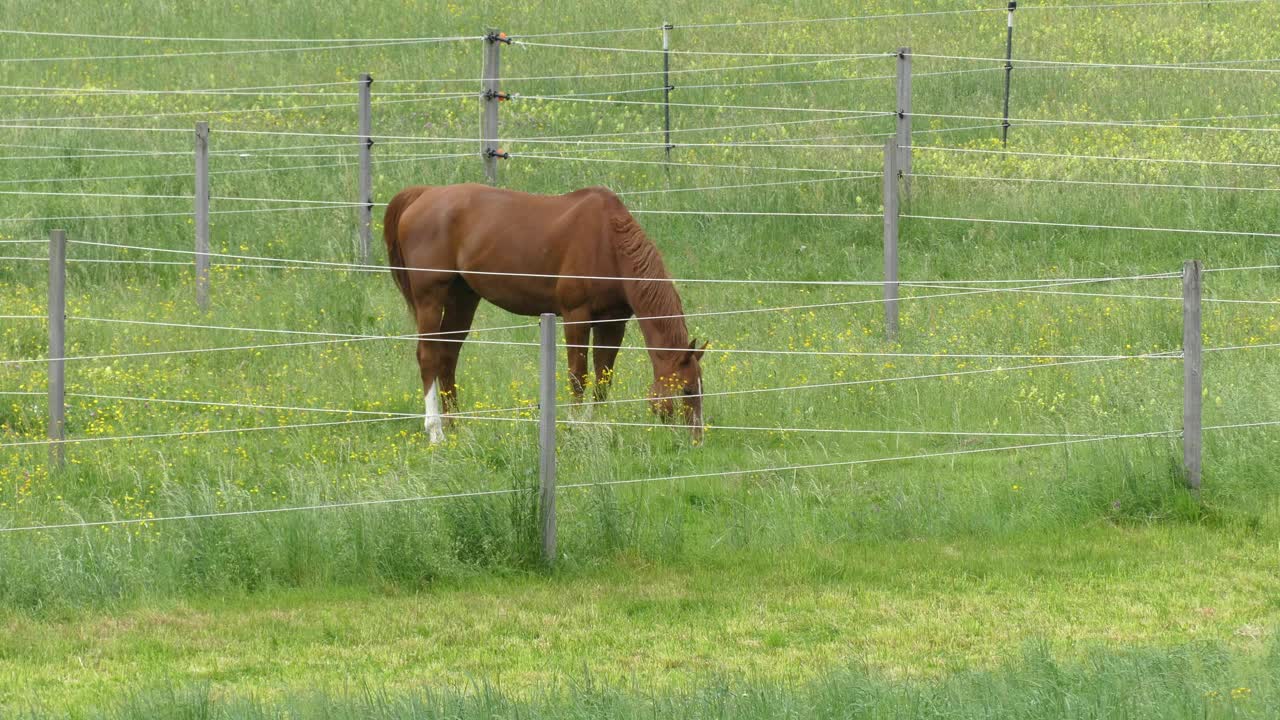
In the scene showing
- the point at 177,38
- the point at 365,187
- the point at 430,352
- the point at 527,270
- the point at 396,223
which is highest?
the point at 177,38

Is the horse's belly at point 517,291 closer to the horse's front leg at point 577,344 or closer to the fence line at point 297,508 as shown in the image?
the horse's front leg at point 577,344

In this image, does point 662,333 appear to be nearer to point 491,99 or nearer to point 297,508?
point 297,508

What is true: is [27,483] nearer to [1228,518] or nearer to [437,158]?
[1228,518]

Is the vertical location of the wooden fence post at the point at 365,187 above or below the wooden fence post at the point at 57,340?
above

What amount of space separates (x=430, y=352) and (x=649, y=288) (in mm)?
1603

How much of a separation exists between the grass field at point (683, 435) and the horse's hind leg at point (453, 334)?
0.23m

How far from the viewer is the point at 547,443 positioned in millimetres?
7566

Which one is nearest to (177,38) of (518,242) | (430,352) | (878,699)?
(518,242)

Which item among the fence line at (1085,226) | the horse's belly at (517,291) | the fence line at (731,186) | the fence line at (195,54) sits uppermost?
the fence line at (195,54)

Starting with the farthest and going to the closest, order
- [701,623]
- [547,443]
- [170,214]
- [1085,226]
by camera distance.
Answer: [170,214], [1085,226], [547,443], [701,623]

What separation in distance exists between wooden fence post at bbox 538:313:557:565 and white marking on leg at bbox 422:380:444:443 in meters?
2.67

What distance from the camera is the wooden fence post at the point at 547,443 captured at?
751 cm

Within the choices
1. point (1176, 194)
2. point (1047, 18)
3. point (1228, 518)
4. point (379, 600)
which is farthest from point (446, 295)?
point (1047, 18)

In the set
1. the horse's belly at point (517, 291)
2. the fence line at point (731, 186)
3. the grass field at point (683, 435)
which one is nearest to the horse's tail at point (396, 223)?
the horse's belly at point (517, 291)
